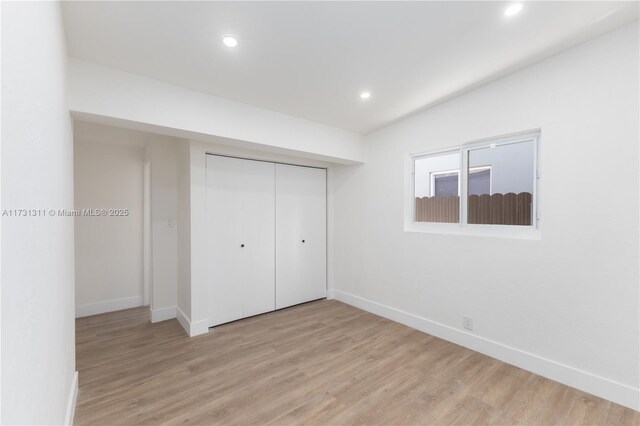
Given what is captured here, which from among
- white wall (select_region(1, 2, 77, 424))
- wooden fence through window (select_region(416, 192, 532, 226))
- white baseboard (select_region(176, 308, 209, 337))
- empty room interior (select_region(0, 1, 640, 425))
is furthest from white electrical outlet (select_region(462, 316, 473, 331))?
white wall (select_region(1, 2, 77, 424))

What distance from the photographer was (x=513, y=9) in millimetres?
1719

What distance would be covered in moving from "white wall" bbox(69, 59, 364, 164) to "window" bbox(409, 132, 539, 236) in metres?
1.30

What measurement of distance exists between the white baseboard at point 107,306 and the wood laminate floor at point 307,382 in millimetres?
591

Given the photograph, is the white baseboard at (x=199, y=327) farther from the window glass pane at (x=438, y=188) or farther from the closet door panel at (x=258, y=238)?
the window glass pane at (x=438, y=188)

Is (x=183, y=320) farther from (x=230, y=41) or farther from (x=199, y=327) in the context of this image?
(x=230, y=41)

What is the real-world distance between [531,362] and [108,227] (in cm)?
526

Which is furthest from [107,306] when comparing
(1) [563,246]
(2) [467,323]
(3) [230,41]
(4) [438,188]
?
(1) [563,246]

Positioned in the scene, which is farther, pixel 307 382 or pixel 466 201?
pixel 466 201

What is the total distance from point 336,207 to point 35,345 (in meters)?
3.79

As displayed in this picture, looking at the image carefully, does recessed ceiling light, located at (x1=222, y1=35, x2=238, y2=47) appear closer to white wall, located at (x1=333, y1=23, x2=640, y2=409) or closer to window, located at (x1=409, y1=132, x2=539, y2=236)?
white wall, located at (x1=333, y1=23, x2=640, y2=409)

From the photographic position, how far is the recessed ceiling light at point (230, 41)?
1.88m

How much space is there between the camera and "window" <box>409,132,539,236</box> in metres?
2.56

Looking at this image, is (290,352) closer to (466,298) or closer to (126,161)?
(466,298)

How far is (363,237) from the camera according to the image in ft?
13.2
